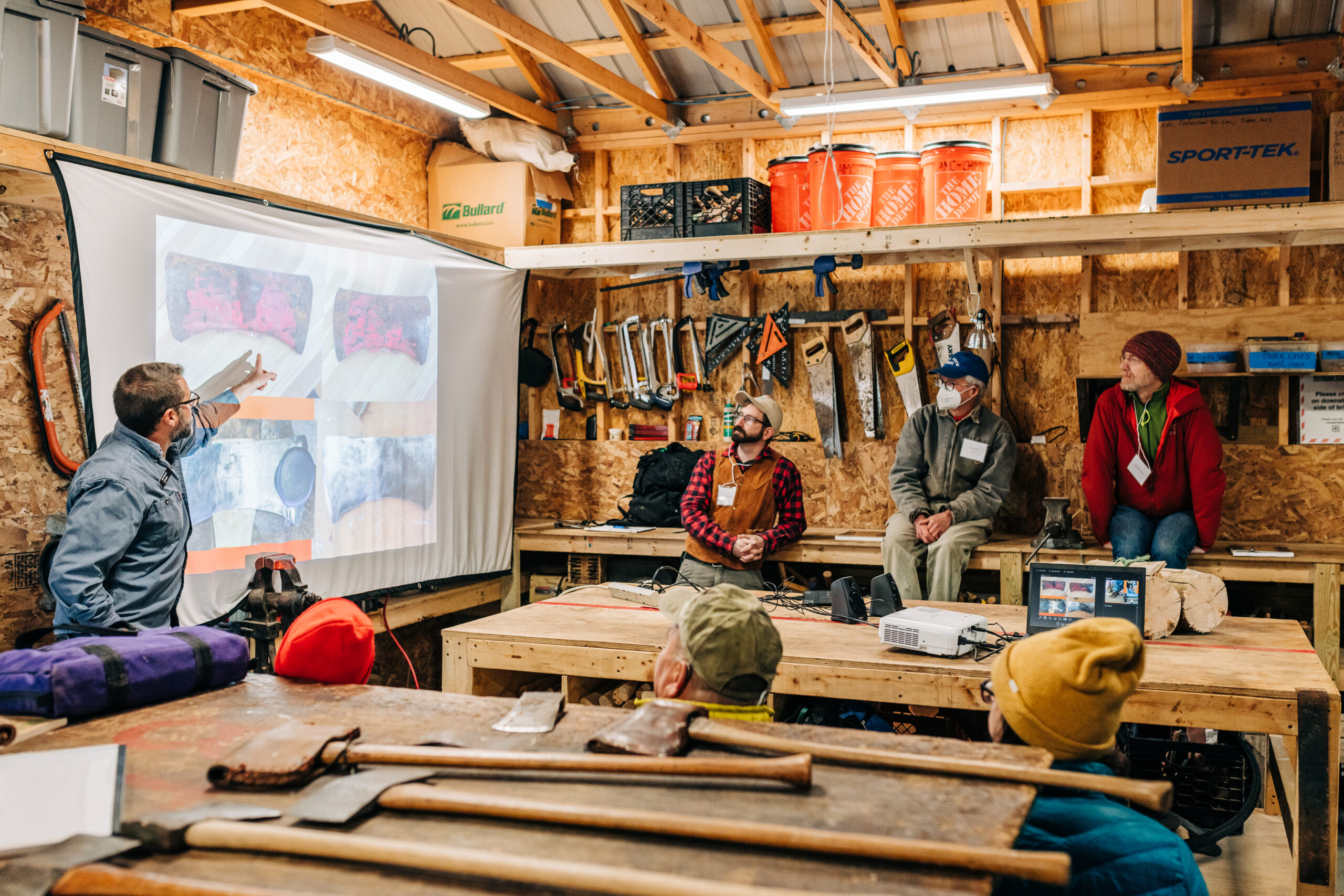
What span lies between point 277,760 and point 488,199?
511cm

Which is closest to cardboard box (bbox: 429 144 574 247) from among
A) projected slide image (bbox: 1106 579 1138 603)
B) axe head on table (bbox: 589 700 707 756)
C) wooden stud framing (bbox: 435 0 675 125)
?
wooden stud framing (bbox: 435 0 675 125)

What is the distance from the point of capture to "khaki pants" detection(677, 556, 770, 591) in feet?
15.7

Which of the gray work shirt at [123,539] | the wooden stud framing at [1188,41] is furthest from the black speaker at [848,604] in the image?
the wooden stud framing at [1188,41]

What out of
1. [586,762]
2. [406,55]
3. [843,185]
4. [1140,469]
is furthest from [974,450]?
[586,762]

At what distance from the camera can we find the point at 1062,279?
5.62 meters

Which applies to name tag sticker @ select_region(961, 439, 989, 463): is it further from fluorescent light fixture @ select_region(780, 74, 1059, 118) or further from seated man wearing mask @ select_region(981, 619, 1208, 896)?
seated man wearing mask @ select_region(981, 619, 1208, 896)

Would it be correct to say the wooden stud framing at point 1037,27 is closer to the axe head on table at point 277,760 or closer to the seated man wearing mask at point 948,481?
the seated man wearing mask at point 948,481

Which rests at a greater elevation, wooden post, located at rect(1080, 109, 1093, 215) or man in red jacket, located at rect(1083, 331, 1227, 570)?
wooden post, located at rect(1080, 109, 1093, 215)

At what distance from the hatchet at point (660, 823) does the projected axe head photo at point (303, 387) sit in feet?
9.68

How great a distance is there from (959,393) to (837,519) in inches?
47.1

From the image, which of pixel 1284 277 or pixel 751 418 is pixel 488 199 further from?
pixel 1284 277

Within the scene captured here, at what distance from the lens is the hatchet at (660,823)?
1.15 m

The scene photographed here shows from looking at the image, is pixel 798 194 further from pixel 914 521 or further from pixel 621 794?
pixel 621 794

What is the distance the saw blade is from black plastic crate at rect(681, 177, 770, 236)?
707 millimetres
